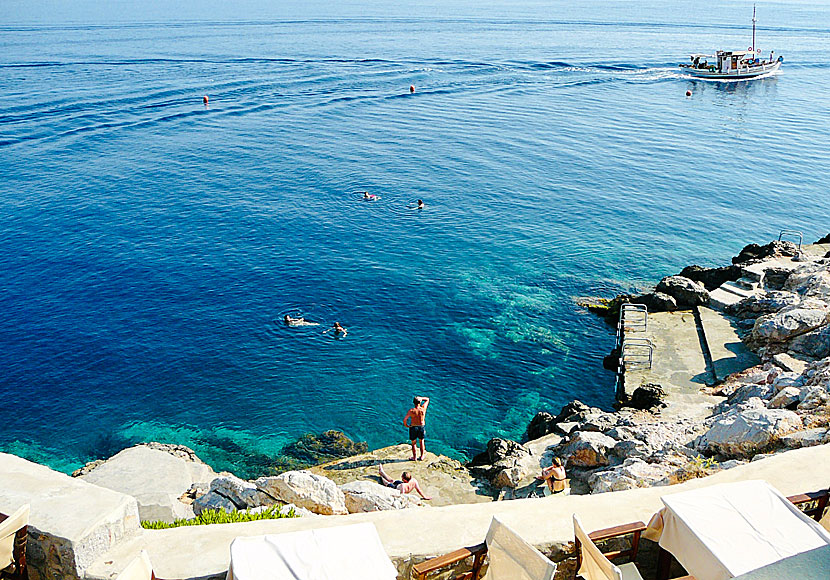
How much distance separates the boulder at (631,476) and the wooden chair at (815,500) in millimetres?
5031

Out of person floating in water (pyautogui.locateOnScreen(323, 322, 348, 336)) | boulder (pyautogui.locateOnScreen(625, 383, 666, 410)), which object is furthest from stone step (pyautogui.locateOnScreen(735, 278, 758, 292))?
person floating in water (pyautogui.locateOnScreen(323, 322, 348, 336))

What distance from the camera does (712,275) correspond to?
33625 millimetres

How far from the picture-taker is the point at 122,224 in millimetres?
41281

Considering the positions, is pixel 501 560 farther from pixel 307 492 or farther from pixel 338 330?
pixel 338 330

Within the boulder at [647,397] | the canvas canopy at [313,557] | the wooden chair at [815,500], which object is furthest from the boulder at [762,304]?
the canvas canopy at [313,557]

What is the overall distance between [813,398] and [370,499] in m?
10.6

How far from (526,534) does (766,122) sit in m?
74.9

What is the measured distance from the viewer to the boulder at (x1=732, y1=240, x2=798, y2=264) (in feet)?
112

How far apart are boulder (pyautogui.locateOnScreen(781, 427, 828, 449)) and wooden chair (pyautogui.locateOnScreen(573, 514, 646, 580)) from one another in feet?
23.3

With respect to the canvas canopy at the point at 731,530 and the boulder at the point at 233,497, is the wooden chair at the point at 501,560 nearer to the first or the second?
the canvas canopy at the point at 731,530

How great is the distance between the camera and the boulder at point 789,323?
22750 mm

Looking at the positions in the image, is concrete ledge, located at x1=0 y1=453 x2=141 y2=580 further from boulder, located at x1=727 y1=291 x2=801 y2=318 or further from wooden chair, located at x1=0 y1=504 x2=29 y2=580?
boulder, located at x1=727 y1=291 x2=801 y2=318

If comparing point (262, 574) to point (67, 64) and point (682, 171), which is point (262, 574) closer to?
point (682, 171)

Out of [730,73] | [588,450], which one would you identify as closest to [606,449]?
[588,450]
